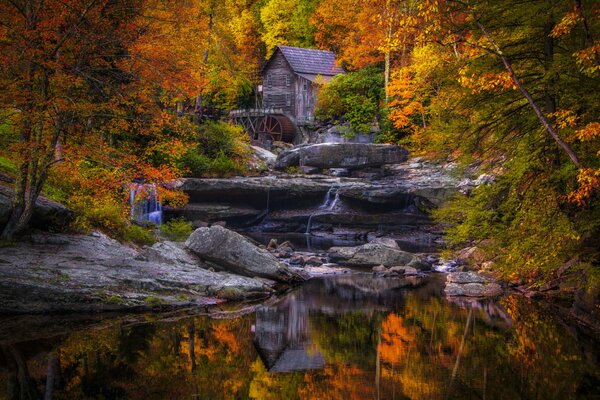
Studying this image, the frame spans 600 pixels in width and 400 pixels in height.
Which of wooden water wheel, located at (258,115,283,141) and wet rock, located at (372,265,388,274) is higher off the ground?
wooden water wheel, located at (258,115,283,141)

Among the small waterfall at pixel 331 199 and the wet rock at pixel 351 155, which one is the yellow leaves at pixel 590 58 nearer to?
the small waterfall at pixel 331 199

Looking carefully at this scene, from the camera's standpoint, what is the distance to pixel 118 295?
35.8ft

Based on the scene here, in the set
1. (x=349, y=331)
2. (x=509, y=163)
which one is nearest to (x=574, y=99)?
(x=509, y=163)

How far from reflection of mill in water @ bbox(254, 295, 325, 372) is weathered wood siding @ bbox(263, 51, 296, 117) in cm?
3188

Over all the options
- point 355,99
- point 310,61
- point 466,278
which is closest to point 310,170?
point 355,99

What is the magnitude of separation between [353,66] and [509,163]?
100ft

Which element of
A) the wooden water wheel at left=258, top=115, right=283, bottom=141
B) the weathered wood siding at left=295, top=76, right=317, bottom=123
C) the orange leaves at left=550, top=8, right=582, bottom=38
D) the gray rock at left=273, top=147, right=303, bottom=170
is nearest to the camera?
the orange leaves at left=550, top=8, right=582, bottom=38

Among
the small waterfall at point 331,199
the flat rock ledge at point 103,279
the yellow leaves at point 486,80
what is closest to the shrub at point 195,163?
the small waterfall at point 331,199

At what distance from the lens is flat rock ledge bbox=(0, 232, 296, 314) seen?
10258 mm

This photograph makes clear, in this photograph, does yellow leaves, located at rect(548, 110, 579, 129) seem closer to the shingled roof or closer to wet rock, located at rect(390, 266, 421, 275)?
wet rock, located at rect(390, 266, 421, 275)

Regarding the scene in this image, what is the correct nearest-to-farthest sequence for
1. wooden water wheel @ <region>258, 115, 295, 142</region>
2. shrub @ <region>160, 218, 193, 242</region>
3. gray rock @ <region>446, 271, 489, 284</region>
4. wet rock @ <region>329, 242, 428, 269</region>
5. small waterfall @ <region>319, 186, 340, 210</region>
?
gray rock @ <region>446, 271, 489, 284</region> < wet rock @ <region>329, 242, 428, 269</region> < shrub @ <region>160, 218, 193, 242</region> < small waterfall @ <region>319, 186, 340, 210</region> < wooden water wheel @ <region>258, 115, 295, 142</region>

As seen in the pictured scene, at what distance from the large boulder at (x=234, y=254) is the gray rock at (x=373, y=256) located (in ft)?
14.0

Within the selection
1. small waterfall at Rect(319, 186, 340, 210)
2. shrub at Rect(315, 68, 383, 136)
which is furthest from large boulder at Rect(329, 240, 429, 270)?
shrub at Rect(315, 68, 383, 136)

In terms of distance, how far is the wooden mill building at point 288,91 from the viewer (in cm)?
4150
